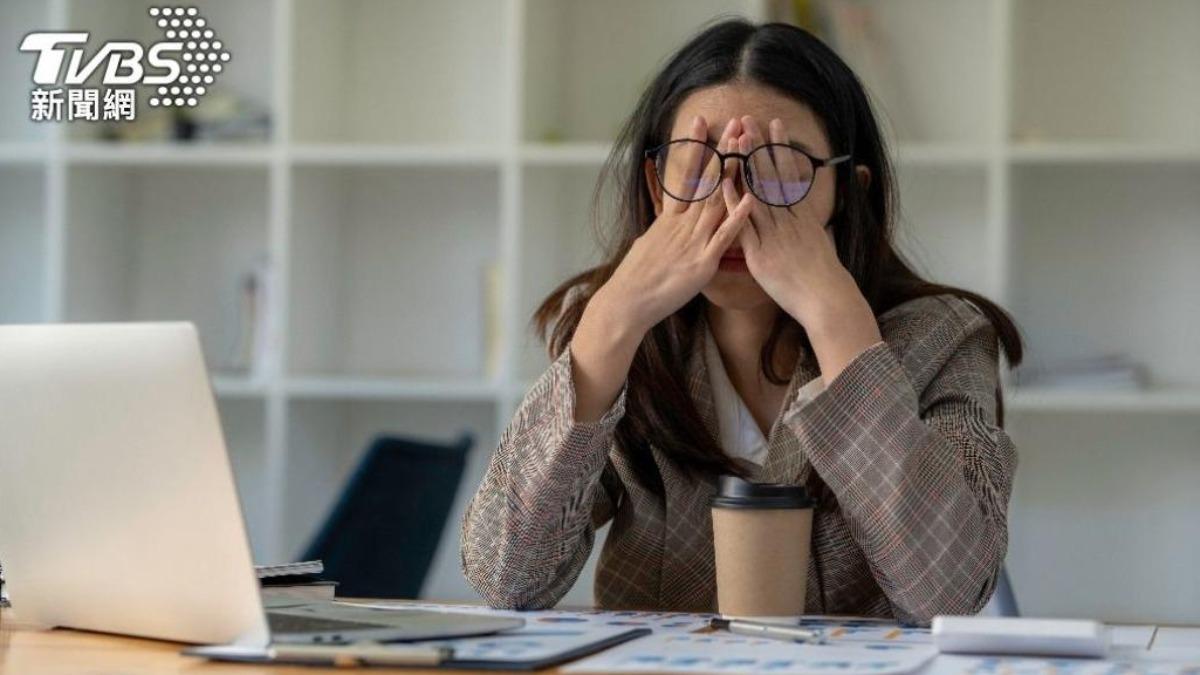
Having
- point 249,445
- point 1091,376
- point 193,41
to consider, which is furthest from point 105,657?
point 193,41

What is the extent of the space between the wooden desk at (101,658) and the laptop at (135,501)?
0.01 metres

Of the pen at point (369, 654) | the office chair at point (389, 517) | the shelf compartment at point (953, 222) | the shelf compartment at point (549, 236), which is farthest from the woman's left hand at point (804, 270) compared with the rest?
the shelf compartment at point (953, 222)

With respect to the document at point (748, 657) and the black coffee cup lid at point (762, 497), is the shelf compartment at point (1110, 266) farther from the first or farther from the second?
the document at point (748, 657)

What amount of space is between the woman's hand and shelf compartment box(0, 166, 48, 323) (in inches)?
91.0

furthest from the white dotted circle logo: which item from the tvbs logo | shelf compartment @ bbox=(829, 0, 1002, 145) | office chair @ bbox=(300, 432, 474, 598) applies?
shelf compartment @ bbox=(829, 0, 1002, 145)

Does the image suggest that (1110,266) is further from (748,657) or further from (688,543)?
(748,657)

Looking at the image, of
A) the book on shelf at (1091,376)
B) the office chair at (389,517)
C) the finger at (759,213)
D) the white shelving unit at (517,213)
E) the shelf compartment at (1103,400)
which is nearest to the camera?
the finger at (759,213)

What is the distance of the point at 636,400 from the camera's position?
5.24 ft

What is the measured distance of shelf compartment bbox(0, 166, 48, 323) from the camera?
3457mm

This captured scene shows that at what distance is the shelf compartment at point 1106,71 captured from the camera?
122 inches

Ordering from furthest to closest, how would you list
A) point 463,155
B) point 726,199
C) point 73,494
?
point 463,155
point 726,199
point 73,494

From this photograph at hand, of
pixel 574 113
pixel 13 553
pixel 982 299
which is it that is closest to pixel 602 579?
pixel 982 299

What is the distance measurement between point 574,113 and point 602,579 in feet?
5.93

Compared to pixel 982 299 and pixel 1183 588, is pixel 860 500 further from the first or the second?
pixel 1183 588
